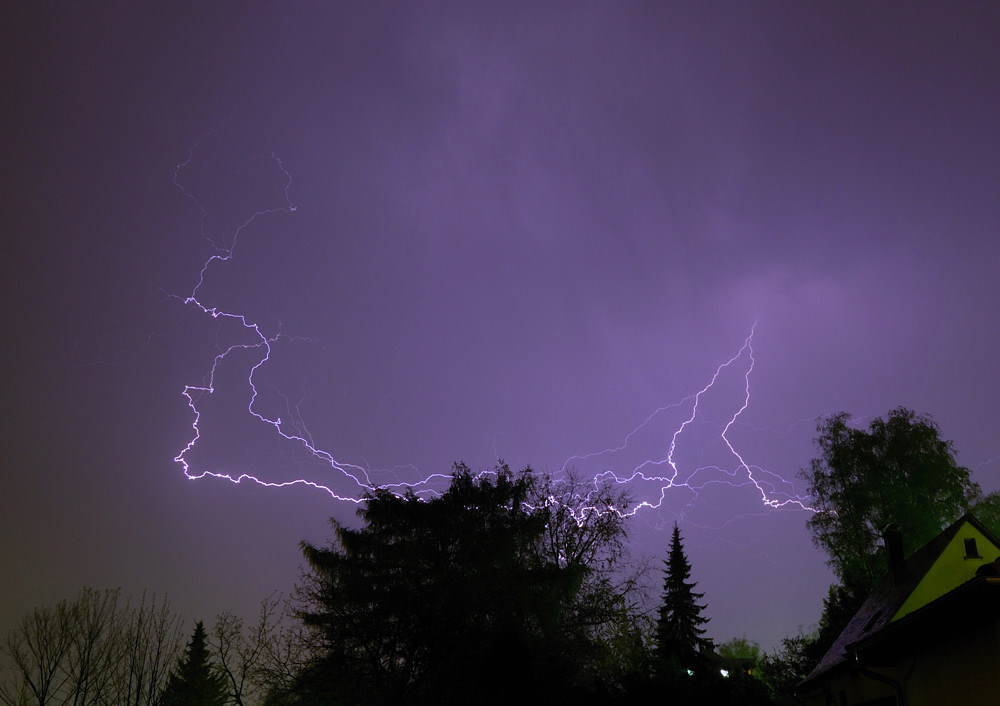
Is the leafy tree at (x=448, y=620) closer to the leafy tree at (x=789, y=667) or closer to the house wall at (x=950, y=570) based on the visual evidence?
the house wall at (x=950, y=570)

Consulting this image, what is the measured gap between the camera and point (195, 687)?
20922 mm

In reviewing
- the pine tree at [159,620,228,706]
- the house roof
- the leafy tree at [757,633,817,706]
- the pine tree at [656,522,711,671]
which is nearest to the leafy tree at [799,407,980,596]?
the leafy tree at [757,633,817,706]

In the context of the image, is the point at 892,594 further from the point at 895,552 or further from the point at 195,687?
the point at 195,687

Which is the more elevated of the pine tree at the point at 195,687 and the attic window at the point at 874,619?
the pine tree at the point at 195,687

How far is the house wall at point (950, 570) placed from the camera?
13.7 meters

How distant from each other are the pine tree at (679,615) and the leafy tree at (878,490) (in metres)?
10.4

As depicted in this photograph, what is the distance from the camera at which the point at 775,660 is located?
3459cm

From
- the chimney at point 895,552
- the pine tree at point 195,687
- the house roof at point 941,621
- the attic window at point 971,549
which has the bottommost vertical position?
the house roof at point 941,621

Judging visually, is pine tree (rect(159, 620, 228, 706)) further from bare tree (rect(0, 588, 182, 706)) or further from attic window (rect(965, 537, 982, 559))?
attic window (rect(965, 537, 982, 559))

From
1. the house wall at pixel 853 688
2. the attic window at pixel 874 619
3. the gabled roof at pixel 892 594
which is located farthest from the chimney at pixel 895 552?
the house wall at pixel 853 688

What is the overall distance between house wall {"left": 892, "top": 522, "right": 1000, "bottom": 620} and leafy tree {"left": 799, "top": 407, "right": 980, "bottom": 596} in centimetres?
890

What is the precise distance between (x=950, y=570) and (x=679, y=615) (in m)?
22.2

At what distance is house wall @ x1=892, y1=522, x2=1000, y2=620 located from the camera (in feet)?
44.9

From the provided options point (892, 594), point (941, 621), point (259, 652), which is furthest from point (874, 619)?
point (259, 652)
